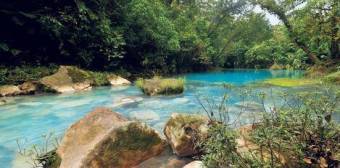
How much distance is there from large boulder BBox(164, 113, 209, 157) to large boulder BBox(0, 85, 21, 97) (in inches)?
432

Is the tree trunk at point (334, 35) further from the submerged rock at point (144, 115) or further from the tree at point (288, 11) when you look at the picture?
the submerged rock at point (144, 115)

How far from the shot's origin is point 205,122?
5656mm

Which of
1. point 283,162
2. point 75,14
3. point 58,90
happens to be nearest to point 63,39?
point 75,14

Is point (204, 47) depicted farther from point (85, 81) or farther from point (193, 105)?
point (193, 105)

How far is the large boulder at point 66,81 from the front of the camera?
1589 centimetres

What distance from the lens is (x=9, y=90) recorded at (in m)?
15.1

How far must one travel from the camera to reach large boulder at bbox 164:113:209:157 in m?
5.41

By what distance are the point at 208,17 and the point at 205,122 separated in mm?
38332

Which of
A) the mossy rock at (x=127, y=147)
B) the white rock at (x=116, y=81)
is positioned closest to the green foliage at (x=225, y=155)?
the mossy rock at (x=127, y=147)

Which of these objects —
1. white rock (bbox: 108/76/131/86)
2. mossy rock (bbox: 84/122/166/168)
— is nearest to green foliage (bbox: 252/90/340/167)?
mossy rock (bbox: 84/122/166/168)

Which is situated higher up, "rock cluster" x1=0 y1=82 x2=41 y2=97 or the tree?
the tree

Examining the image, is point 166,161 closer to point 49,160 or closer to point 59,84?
point 49,160

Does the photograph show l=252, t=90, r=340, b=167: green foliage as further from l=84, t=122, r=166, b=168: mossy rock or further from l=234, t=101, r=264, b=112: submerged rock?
l=234, t=101, r=264, b=112: submerged rock

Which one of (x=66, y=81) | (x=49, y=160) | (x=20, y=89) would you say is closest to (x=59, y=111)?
(x=20, y=89)
